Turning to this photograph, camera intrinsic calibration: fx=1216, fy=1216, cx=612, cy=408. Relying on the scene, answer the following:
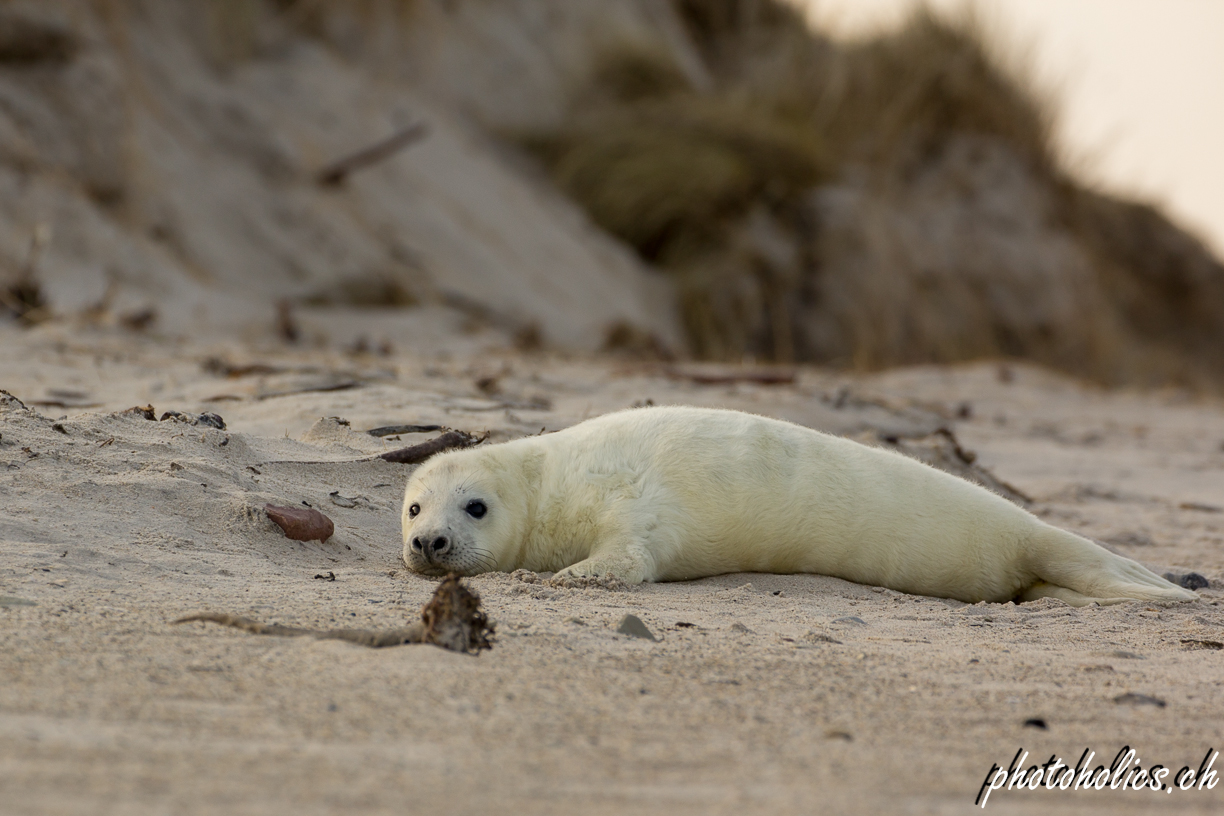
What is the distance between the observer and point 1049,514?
5.05 meters

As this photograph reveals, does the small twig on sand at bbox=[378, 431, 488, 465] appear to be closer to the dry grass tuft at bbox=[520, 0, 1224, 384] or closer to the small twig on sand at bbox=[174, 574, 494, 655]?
the small twig on sand at bbox=[174, 574, 494, 655]

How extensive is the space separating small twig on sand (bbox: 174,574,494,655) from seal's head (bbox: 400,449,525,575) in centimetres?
112

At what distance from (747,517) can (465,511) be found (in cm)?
85

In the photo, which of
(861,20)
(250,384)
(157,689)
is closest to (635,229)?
(861,20)

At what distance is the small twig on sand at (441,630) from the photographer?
7.44 ft

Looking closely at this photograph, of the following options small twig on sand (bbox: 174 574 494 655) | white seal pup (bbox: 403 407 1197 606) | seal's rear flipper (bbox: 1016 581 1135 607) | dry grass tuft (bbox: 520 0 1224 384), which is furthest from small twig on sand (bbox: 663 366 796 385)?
small twig on sand (bbox: 174 574 494 655)

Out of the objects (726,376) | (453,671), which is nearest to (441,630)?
(453,671)

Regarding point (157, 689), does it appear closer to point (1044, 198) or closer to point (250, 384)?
point (250, 384)

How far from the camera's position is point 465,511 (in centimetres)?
366

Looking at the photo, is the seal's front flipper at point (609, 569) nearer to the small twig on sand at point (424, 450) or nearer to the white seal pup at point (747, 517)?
the white seal pup at point (747, 517)

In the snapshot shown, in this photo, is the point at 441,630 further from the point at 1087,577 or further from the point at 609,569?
the point at 1087,577

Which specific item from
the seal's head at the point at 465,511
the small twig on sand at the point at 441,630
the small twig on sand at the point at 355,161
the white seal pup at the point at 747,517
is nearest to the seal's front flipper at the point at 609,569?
the white seal pup at the point at 747,517

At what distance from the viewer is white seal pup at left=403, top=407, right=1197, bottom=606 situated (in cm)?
360

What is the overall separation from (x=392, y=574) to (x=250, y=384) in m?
2.36
